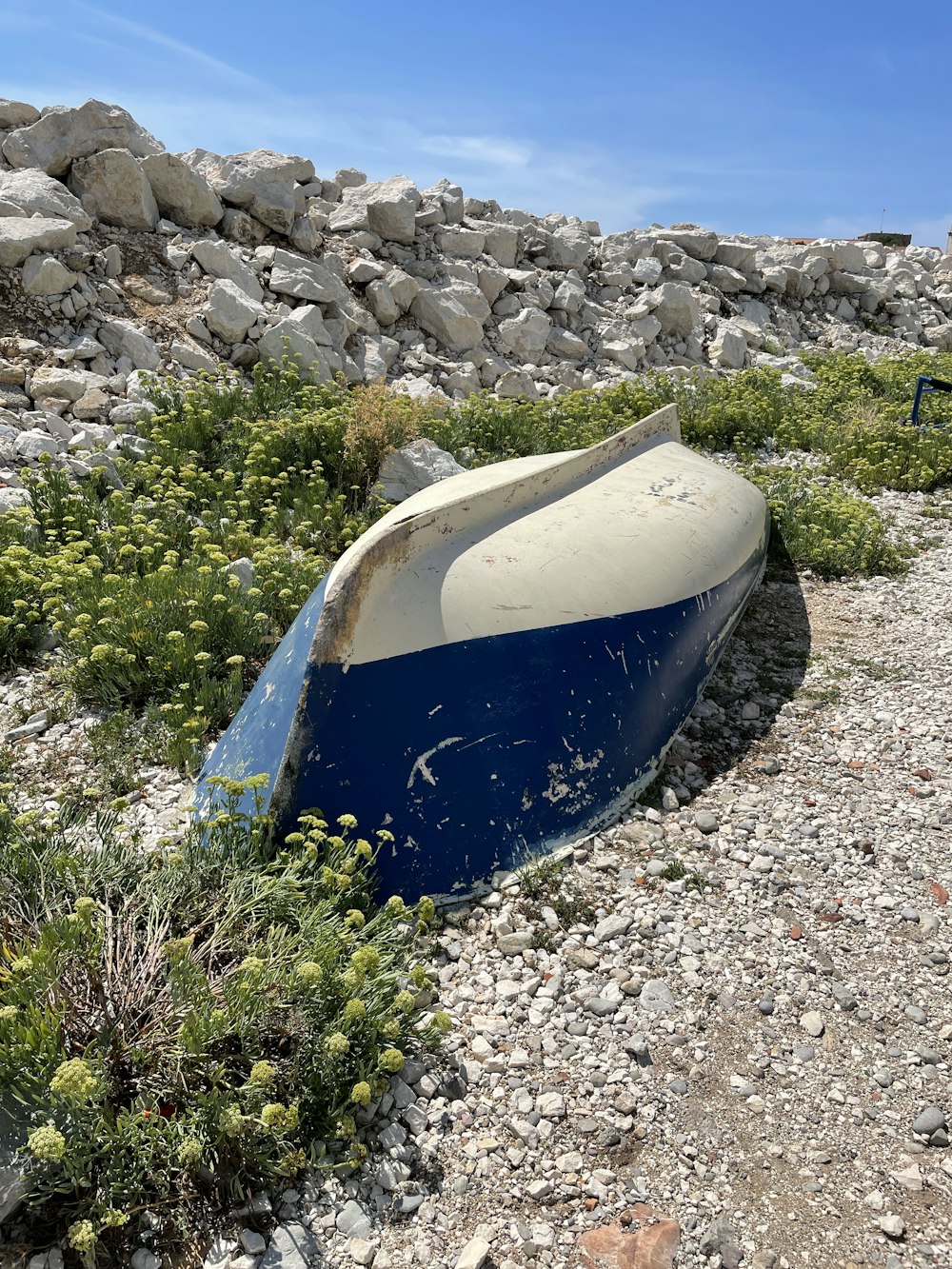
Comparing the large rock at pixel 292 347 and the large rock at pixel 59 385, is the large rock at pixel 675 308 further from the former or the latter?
the large rock at pixel 59 385

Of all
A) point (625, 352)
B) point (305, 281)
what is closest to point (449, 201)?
point (625, 352)

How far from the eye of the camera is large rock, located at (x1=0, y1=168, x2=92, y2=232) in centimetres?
1033

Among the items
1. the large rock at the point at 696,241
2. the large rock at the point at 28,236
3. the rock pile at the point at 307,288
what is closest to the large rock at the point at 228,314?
the rock pile at the point at 307,288

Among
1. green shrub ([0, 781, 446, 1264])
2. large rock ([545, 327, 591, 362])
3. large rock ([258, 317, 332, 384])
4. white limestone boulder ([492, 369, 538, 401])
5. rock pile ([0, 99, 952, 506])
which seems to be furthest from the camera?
large rock ([545, 327, 591, 362])

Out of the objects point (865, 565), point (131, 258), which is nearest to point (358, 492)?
point (865, 565)

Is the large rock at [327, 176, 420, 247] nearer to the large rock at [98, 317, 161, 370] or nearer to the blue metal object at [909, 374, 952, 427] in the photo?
the large rock at [98, 317, 161, 370]

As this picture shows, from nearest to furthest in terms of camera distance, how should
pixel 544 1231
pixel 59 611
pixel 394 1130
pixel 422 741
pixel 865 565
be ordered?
pixel 544 1231 < pixel 394 1130 < pixel 422 741 < pixel 59 611 < pixel 865 565

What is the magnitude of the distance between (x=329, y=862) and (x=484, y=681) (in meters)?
0.93

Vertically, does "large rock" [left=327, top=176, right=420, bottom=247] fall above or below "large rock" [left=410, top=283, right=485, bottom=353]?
above

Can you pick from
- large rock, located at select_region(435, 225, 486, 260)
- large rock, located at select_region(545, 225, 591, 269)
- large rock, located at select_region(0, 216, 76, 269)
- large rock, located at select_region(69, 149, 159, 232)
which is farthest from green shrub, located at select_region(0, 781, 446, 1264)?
large rock, located at select_region(545, 225, 591, 269)

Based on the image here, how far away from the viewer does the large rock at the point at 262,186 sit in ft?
41.1

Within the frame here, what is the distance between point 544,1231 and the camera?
265 cm

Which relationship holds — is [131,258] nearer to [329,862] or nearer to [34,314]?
[34,314]

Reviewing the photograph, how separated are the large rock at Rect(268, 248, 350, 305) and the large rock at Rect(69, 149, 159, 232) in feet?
5.47
